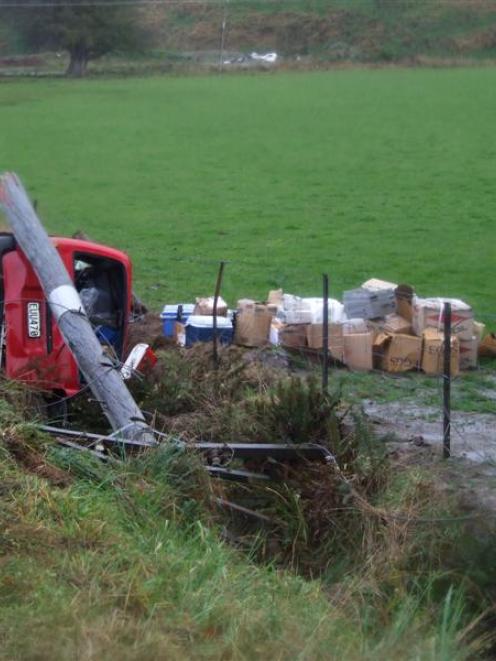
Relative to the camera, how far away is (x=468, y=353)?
42.8 ft

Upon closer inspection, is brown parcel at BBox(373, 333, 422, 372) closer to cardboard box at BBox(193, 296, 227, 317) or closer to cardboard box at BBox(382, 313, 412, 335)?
cardboard box at BBox(382, 313, 412, 335)

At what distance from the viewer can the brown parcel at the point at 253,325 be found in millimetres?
13230

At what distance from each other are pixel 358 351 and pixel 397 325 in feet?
2.21

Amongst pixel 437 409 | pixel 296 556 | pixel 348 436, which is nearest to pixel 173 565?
pixel 296 556

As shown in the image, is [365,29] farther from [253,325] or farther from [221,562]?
[221,562]

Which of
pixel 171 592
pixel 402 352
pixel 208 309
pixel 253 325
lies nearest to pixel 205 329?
pixel 253 325

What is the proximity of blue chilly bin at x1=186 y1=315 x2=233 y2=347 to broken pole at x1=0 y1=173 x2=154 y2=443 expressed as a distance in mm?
2256

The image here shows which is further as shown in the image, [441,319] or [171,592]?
[441,319]

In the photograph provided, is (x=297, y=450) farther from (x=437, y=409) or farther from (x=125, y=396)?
(x=437, y=409)

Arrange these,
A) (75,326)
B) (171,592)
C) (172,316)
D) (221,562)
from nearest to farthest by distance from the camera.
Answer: (171,592), (221,562), (75,326), (172,316)

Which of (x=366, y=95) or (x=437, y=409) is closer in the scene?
(x=437, y=409)

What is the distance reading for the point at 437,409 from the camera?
11516 millimetres

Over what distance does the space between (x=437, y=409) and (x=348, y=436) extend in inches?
131

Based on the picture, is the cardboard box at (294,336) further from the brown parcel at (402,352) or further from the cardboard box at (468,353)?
the cardboard box at (468,353)
